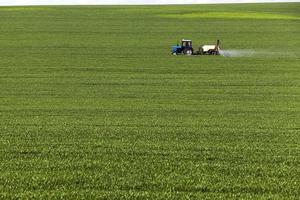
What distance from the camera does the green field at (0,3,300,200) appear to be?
10.7 m

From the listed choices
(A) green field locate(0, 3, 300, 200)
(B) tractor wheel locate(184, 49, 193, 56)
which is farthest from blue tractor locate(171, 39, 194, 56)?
(A) green field locate(0, 3, 300, 200)

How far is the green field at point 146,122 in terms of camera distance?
10.7 metres

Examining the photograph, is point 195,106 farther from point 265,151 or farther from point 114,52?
point 114,52

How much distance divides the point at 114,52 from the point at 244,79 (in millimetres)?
16196

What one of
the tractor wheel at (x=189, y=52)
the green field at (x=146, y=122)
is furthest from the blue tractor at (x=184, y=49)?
the green field at (x=146, y=122)

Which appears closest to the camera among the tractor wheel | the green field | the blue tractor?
the green field

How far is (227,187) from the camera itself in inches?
411

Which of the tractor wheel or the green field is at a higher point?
the tractor wheel

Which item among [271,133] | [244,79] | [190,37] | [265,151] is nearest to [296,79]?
[244,79]

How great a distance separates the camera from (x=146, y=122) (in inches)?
688

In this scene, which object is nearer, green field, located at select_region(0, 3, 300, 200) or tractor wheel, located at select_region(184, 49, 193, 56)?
green field, located at select_region(0, 3, 300, 200)

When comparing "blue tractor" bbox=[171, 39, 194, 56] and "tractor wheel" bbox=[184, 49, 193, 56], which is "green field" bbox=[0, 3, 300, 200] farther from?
"tractor wheel" bbox=[184, 49, 193, 56]

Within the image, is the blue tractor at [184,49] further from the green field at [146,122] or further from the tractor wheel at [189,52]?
the green field at [146,122]

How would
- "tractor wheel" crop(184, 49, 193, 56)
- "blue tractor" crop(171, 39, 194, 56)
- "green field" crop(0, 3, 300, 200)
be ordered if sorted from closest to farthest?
"green field" crop(0, 3, 300, 200) → "blue tractor" crop(171, 39, 194, 56) → "tractor wheel" crop(184, 49, 193, 56)
